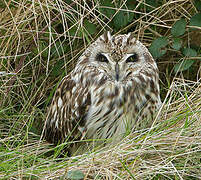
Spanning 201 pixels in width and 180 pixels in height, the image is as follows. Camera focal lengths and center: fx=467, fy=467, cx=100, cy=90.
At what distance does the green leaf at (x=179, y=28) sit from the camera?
9.57ft

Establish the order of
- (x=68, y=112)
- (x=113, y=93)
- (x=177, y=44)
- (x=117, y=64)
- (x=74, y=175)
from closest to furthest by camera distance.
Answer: (x=74, y=175), (x=117, y=64), (x=113, y=93), (x=68, y=112), (x=177, y=44)

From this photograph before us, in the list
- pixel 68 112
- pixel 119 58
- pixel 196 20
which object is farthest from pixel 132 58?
pixel 196 20

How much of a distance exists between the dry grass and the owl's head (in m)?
0.23

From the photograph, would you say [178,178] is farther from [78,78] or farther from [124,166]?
[78,78]

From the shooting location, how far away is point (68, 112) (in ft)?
8.47

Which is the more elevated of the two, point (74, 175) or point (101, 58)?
point (101, 58)

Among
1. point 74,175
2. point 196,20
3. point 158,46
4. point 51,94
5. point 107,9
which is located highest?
point 107,9

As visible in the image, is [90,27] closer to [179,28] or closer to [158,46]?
[158,46]

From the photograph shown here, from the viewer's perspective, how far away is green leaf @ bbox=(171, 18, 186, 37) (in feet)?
9.57

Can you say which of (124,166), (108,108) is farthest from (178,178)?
(108,108)

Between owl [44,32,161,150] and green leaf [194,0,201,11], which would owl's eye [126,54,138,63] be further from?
green leaf [194,0,201,11]

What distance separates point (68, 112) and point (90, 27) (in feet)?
2.10

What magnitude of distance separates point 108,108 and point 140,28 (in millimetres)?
806

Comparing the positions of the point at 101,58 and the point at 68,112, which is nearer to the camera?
the point at 101,58
